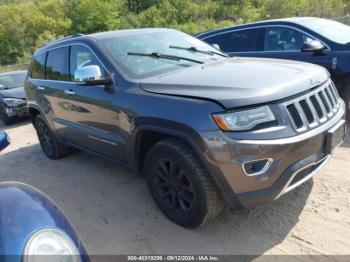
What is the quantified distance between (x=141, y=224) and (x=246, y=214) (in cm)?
102

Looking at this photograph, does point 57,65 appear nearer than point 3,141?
No

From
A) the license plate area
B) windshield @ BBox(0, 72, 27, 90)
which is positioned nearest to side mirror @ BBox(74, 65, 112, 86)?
the license plate area

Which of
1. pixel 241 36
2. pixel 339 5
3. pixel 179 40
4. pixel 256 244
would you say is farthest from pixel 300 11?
pixel 256 244

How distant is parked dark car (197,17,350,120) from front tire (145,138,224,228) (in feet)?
10.3

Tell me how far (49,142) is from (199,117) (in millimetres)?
3832

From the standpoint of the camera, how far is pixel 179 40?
4.42 metres

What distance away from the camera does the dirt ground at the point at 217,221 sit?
3078mm

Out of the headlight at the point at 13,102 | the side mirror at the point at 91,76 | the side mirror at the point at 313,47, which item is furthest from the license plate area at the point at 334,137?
the headlight at the point at 13,102

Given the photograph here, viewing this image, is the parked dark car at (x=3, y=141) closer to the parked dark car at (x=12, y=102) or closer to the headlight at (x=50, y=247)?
the headlight at (x=50, y=247)

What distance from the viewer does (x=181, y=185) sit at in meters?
3.25

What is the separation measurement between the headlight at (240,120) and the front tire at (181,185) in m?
0.42

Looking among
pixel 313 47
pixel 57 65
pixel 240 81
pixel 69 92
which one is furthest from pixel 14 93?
Answer: pixel 240 81

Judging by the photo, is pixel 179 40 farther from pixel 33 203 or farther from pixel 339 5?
pixel 339 5

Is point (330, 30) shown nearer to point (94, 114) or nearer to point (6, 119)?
point (94, 114)
